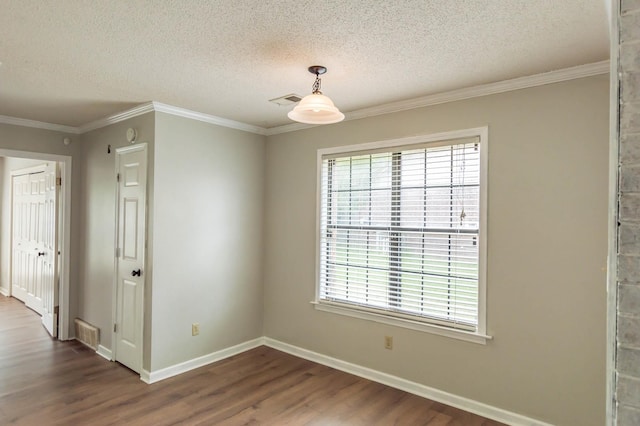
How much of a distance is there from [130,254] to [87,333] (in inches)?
52.3

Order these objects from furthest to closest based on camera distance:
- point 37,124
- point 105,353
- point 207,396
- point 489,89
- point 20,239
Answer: point 20,239 < point 37,124 < point 105,353 < point 207,396 < point 489,89

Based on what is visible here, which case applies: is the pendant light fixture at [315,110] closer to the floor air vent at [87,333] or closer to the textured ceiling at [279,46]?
the textured ceiling at [279,46]

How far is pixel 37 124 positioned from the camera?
418 cm

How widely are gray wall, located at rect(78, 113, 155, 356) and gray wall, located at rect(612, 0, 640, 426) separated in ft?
11.6

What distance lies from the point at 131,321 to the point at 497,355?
325cm

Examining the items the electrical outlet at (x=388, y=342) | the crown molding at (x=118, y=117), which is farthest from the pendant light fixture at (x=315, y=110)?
the electrical outlet at (x=388, y=342)

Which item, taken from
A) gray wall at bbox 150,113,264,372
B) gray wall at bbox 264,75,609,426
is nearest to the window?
gray wall at bbox 264,75,609,426

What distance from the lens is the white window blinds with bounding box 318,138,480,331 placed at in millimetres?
3033

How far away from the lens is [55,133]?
4.36 metres

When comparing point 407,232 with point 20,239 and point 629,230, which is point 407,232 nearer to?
point 629,230

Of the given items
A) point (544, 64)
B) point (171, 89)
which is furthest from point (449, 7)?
point (171, 89)

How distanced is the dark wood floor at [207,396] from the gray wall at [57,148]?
0.85 metres

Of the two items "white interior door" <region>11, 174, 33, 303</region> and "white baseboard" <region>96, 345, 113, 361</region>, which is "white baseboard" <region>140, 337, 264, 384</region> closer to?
"white baseboard" <region>96, 345, 113, 361</region>

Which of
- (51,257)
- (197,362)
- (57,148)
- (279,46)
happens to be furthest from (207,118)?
(51,257)
